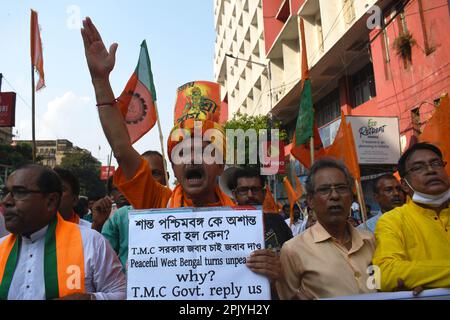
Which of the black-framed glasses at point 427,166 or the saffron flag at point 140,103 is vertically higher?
the saffron flag at point 140,103

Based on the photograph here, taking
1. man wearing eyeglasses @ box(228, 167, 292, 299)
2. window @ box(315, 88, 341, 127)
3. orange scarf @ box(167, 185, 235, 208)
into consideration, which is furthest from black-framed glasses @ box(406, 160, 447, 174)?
window @ box(315, 88, 341, 127)

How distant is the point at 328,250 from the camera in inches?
77.6

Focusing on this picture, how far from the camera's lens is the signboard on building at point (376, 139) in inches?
390

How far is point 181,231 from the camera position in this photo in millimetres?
1729

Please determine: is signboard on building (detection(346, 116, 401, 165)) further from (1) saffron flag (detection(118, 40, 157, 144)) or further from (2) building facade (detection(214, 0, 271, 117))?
(2) building facade (detection(214, 0, 271, 117))

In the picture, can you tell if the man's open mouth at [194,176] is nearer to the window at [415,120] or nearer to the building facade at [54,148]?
the window at [415,120]

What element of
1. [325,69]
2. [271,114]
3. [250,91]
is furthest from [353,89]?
[250,91]

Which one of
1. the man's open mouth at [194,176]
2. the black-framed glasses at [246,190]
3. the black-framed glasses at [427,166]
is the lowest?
the man's open mouth at [194,176]

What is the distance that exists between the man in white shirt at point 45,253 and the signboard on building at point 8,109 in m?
11.0

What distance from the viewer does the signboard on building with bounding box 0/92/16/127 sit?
1164 centimetres

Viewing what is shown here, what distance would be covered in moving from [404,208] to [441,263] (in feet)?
1.69

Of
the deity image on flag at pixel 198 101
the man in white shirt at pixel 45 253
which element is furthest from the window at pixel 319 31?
the man in white shirt at pixel 45 253

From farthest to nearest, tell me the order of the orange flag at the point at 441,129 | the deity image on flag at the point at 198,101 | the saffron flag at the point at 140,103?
1. the saffron flag at the point at 140,103
2. the orange flag at the point at 441,129
3. the deity image on flag at the point at 198,101

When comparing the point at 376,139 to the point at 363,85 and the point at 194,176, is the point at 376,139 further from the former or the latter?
the point at 194,176
